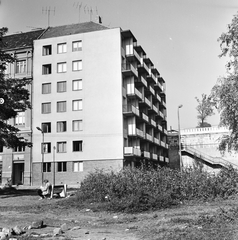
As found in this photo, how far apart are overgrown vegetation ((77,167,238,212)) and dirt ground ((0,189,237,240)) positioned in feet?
2.54

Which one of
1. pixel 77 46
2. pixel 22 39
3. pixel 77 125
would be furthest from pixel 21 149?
pixel 22 39

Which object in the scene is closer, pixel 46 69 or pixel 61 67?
pixel 61 67

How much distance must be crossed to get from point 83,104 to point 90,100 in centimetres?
116

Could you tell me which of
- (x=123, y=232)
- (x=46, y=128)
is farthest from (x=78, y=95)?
(x=123, y=232)

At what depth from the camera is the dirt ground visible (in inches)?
388

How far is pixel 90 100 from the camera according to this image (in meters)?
53.5

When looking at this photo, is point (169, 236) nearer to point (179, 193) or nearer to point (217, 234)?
point (217, 234)

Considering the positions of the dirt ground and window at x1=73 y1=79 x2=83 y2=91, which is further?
window at x1=73 y1=79 x2=83 y2=91

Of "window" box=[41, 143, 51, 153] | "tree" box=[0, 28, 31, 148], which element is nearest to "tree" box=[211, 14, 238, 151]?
"tree" box=[0, 28, 31, 148]

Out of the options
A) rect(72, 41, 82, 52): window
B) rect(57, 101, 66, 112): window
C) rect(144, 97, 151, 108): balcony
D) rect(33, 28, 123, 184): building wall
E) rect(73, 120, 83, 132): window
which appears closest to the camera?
rect(33, 28, 123, 184): building wall

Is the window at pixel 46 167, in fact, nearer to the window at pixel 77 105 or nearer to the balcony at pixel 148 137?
the window at pixel 77 105

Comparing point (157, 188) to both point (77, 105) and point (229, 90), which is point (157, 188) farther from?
point (77, 105)

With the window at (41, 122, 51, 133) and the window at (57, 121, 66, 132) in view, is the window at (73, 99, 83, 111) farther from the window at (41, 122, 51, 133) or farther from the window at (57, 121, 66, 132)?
the window at (41, 122, 51, 133)

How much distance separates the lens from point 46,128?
5441 centimetres
